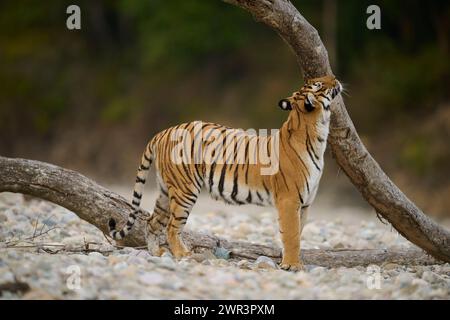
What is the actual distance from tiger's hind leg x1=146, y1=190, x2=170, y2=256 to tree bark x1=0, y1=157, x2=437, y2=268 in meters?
0.16

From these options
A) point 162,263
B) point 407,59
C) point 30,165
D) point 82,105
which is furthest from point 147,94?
point 162,263

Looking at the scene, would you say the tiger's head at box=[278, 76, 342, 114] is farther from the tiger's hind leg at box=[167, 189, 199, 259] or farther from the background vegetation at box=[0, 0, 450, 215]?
the background vegetation at box=[0, 0, 450, 215]

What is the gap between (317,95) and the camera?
714cm

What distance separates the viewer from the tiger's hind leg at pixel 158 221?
7.62 m

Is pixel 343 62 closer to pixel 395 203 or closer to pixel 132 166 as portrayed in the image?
pixel 132 166

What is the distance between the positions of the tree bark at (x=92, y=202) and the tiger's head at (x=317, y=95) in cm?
142

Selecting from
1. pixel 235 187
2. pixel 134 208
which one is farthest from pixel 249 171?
pixel 134 208

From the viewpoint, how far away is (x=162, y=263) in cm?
658

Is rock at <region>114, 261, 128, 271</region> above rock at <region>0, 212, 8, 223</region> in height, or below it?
below

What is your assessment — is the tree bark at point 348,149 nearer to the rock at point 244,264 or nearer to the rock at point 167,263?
the rock at point 244,264

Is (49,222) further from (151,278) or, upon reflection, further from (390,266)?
(390,266)

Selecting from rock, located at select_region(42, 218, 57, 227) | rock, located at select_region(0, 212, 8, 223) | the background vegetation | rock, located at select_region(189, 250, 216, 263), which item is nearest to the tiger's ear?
rock, located at select_region(189, 250, 216, 263)

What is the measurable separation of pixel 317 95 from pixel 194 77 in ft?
42.0

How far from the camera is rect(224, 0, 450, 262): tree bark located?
7125 millimetres
